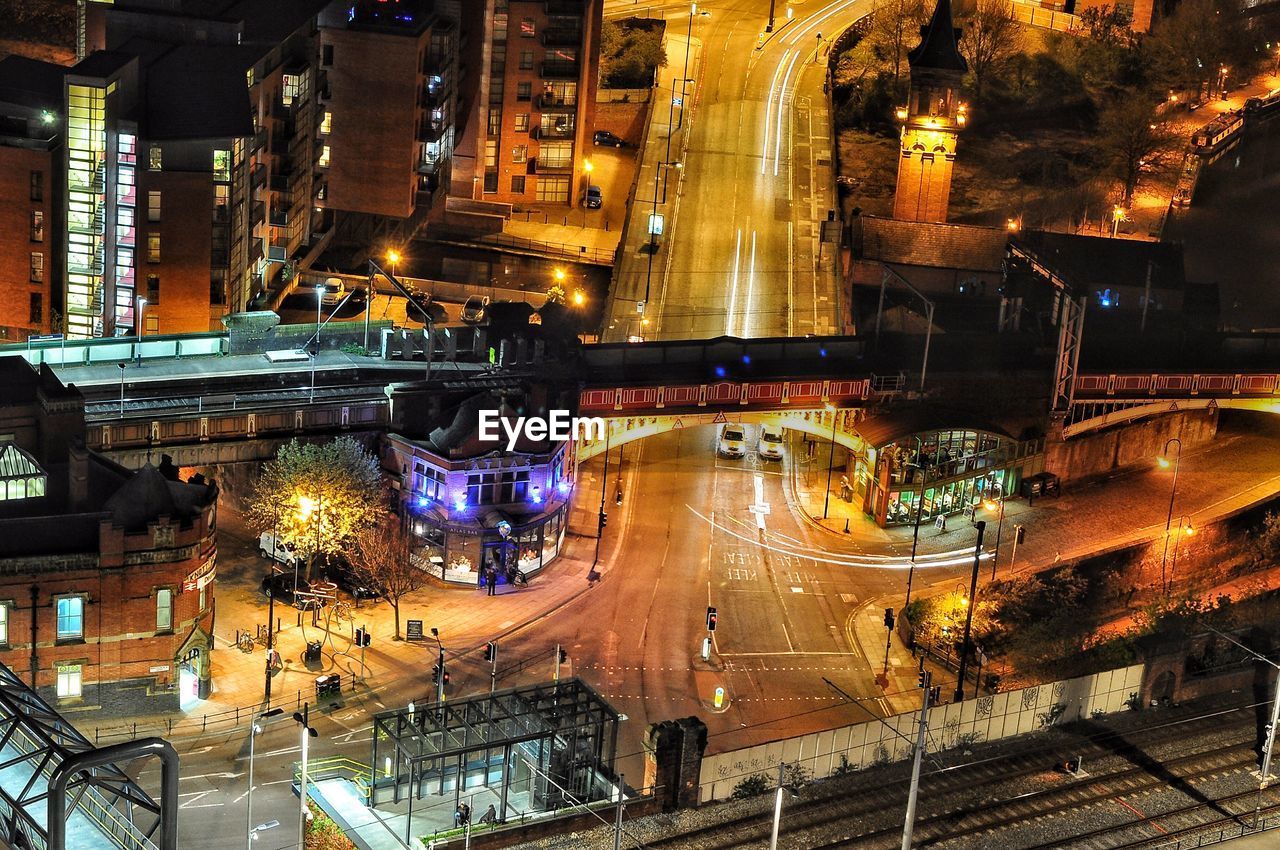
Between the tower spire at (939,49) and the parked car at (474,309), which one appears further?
the tower spire at (939,49)

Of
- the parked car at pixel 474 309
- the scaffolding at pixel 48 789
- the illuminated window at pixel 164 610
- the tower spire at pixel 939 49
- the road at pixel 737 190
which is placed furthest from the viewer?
the road at pixel 737 190

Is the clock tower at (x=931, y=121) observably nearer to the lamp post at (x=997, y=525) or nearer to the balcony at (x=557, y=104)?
the balcony at (x=557, y=104)

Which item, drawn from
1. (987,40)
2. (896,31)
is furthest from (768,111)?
(987,40)

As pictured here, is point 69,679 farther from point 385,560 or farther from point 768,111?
point 768,111

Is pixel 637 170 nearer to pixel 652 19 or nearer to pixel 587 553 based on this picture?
pixel 652 19

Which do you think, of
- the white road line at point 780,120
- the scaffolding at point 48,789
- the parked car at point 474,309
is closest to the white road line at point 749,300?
the parked car at point 474,309

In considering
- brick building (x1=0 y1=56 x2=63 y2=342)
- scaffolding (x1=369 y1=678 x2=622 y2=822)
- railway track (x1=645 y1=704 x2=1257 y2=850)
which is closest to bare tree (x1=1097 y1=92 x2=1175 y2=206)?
brick building (x1=0 y1=56 x2=63 y2=342)
